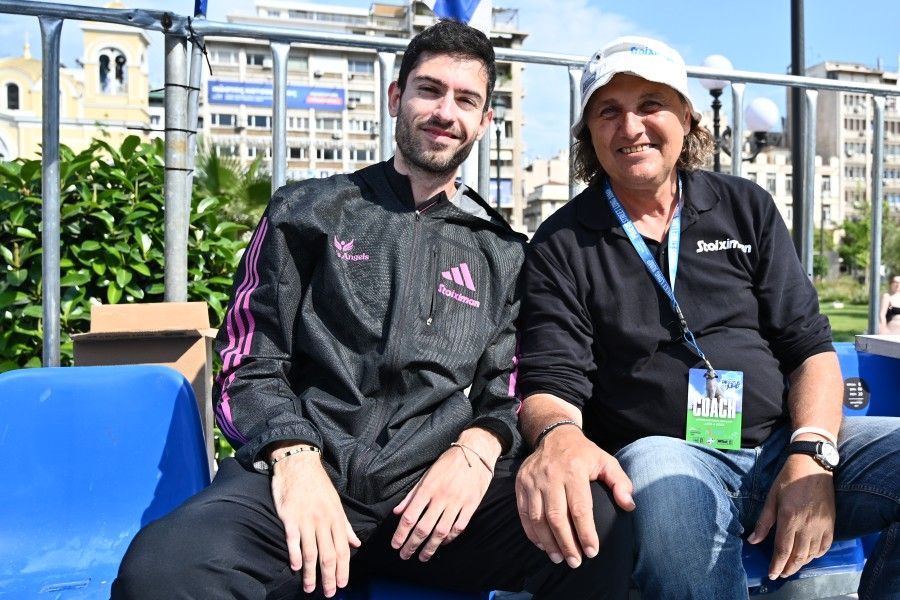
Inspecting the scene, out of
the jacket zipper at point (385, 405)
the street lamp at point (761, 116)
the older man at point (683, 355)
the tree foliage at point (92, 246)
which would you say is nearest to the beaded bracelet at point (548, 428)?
the older man at point (683, 355)

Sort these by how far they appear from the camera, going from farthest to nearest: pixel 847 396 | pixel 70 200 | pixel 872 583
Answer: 1. pixel 70 200
2. pixel 847 396
3. pixel 872 583

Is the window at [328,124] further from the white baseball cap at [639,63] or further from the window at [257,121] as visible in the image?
the white baseball cap at [639,63]

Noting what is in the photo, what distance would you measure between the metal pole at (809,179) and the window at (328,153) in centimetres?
8659

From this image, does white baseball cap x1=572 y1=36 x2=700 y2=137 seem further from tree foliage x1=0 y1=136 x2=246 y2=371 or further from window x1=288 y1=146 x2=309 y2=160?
window x1=288 y1=146 x2=309 y2=160

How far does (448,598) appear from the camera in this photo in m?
1.89

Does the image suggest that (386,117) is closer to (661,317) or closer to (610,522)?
(661,317)

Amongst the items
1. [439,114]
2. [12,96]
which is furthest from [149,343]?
[12,96]

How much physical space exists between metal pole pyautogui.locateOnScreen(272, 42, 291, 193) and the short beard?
30.0 inches

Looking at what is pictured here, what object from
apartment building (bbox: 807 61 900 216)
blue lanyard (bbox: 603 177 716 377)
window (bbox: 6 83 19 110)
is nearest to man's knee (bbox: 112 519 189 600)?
blue lanyard (bbox: 603 177 716 377)

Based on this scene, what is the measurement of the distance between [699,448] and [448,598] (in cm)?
83

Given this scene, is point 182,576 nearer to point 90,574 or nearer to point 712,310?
point 90,574

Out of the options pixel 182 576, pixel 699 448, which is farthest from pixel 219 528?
pixel 699 448

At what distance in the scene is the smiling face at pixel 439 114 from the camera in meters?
2.34

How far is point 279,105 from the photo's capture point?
9.81 feet
